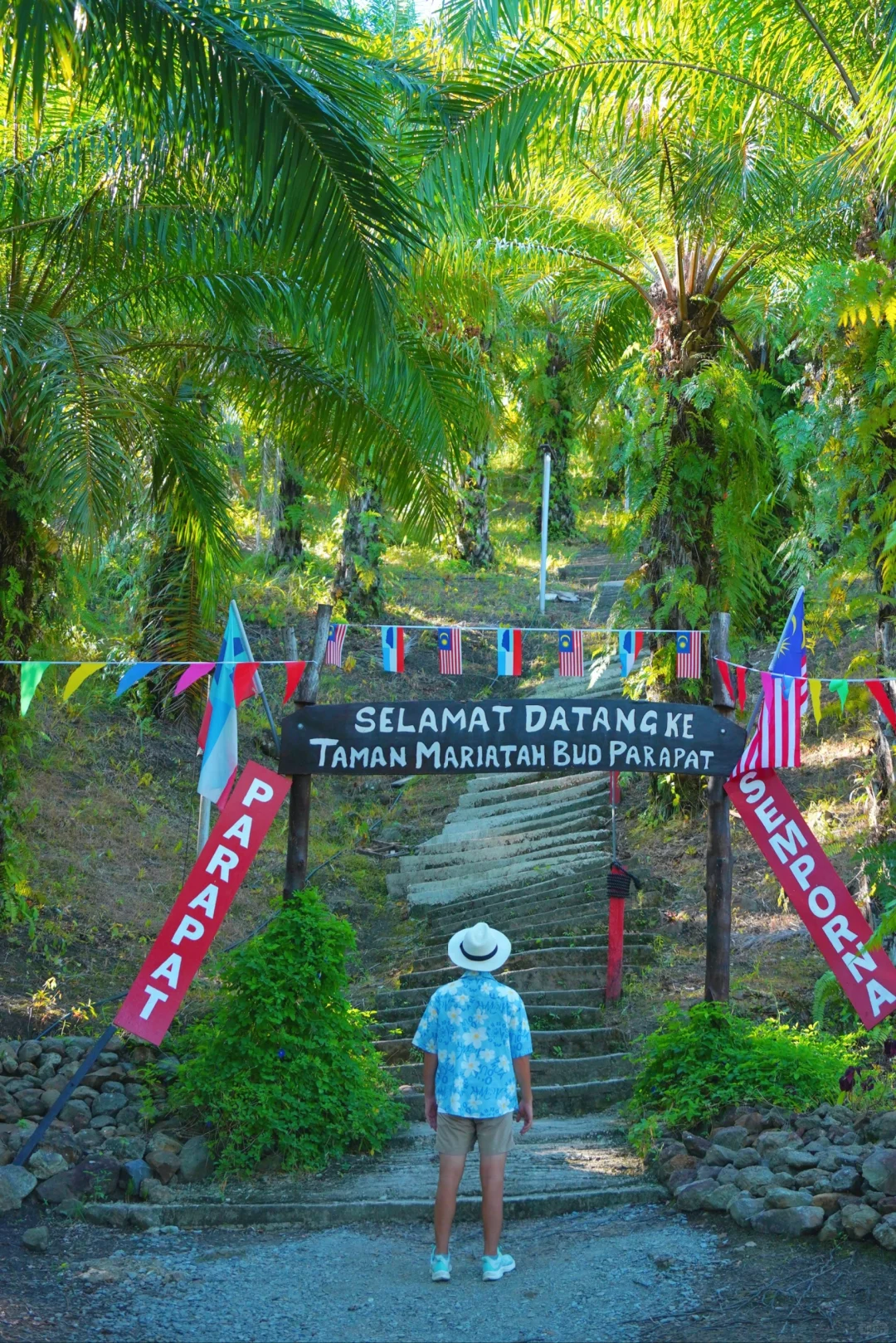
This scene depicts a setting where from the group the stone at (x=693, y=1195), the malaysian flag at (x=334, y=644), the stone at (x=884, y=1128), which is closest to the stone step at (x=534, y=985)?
the malaysian flag at (x=334, y=644)

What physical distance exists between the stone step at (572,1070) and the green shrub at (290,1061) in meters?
1.63

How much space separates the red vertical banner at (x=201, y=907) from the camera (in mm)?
7012

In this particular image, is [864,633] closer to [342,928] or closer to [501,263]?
[501,263]

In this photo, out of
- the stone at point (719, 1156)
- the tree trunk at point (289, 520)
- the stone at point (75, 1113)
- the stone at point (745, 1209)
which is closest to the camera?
the stone at point (745, 1209)

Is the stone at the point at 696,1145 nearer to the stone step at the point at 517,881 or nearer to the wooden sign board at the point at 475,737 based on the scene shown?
the wooden sign board at the point at 475,737

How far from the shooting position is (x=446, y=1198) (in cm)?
538

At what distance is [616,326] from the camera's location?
15109 mm

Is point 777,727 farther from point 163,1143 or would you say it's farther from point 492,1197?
point 163,1143

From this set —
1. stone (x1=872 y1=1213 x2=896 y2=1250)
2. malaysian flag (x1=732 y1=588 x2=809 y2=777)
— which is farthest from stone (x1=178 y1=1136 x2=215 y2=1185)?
malaysian flag (x1=732 y1=588 x2=809 y2=777)

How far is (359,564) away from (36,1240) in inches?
562

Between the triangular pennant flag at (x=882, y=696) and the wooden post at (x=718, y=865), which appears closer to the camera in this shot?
the wooden post at (x=718, y=865)

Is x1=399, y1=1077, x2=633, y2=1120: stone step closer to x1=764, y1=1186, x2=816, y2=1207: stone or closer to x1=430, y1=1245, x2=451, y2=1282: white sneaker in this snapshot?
x1=764, y1=1186, x2=816, y2=1207: stone

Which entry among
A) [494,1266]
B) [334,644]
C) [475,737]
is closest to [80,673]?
[334,644]

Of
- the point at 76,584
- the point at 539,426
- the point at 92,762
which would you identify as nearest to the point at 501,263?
the point at 76,584
